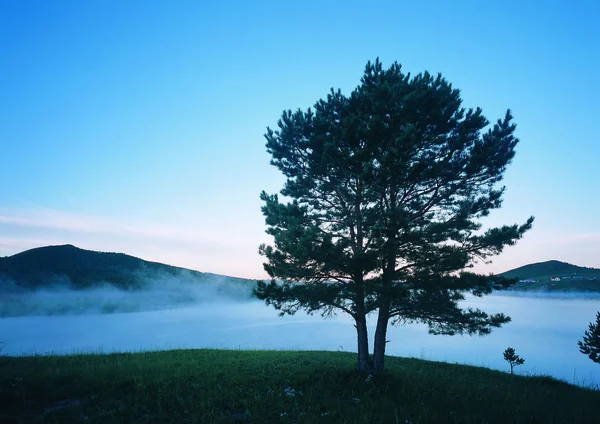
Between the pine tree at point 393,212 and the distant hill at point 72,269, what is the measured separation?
131719 mm

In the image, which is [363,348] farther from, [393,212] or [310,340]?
[310,340]

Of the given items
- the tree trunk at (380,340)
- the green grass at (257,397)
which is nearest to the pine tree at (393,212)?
the tree trunk at (380,340)

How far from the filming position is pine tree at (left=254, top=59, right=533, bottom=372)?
11.7 meters

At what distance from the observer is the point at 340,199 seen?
14.1 m

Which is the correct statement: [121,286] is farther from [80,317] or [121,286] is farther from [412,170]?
[412,170]

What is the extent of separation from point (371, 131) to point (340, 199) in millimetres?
3417

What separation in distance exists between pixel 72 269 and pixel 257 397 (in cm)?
13932

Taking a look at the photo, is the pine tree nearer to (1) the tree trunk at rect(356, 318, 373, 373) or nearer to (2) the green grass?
(1) the tree trunk at rect(356, 318, 373, 373)

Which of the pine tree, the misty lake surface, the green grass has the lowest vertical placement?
the misty lake surface

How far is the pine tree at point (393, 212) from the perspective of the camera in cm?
1174

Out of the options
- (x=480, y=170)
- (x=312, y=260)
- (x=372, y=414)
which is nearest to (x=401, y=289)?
(x=312, y=260)

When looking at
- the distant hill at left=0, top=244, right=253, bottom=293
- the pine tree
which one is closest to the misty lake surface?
the distant hill at left=0, top=244, right=253, bottom=293

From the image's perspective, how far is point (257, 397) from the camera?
9.76 meters

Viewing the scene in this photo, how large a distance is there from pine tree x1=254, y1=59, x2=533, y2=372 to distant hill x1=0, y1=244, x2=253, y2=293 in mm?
131719
